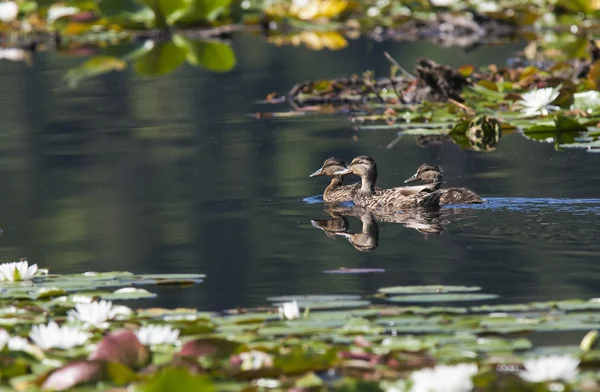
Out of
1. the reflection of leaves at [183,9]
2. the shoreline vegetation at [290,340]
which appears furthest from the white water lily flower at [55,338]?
the reflection of leaves at [183,9]

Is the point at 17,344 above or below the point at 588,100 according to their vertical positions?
below

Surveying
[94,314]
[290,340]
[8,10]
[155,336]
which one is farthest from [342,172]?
[8,10]

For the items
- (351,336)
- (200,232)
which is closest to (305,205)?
(200,232)

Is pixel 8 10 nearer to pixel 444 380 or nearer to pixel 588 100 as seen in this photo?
pixel 588 100

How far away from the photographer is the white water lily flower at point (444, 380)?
12.2 ft

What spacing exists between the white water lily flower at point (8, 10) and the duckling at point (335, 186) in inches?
858

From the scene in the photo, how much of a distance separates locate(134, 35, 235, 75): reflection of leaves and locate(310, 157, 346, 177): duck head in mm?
11052

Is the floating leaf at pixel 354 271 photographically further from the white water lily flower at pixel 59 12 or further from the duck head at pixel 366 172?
the white water lily flower at pixel 59 12

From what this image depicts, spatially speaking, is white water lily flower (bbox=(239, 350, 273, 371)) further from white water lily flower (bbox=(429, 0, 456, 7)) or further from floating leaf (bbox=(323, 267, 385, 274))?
white water lily flower (bbox=(429, 0, 456, 7))

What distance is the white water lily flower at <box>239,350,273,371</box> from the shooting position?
14.0 feet

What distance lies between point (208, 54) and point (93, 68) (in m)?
2.73

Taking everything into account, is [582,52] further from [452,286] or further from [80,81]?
[452,286]

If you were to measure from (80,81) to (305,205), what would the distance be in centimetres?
1215

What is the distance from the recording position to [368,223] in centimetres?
882
